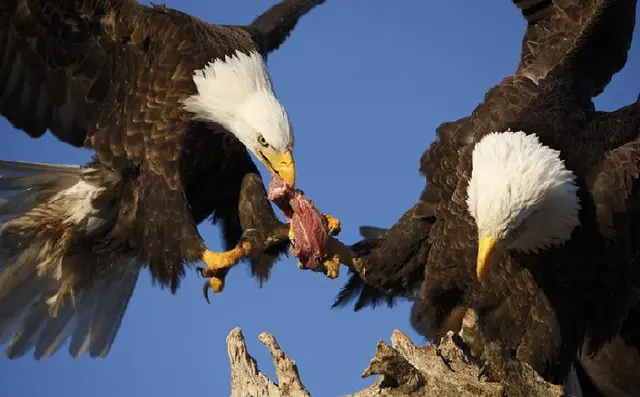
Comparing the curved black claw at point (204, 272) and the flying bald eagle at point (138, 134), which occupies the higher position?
the flying bald eagle at point (138, 134)

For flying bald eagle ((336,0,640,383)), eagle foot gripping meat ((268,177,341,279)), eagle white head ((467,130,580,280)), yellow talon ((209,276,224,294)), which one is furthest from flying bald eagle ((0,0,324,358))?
eagle white head ((467,130,580,280))

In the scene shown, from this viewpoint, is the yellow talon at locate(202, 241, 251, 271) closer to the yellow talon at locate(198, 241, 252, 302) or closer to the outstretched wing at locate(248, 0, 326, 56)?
the yellow talon at locate(198, 241, 252, 302)

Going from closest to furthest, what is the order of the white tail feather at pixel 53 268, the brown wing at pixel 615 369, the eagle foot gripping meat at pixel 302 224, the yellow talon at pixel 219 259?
1. the eagle foot gripping meat at pixel 302 224
2. the yellow talon at pixel 219 259
3. the white tail feather at pixel 53 268
4. the brown wing at pixel 615 369

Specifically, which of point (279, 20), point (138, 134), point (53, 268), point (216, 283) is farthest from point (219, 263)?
point (279, 20)

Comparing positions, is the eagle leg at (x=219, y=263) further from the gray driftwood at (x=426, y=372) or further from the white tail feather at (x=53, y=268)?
the gray driftwood at (x=426, y=372)

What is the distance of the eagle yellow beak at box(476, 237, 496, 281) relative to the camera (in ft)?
16.5

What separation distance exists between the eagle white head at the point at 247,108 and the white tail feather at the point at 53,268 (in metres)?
0.73

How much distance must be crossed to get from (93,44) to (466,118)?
69.1 inches

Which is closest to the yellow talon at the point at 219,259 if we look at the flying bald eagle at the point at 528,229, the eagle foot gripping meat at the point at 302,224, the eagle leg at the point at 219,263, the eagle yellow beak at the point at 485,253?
the eagle leg at the point at 219,263

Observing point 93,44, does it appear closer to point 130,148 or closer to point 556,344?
point 130,148

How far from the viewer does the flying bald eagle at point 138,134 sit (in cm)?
571

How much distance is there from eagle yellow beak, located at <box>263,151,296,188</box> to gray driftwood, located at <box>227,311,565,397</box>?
1.03 m

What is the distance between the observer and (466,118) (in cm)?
593

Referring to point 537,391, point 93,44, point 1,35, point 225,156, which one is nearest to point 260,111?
point 225,156
